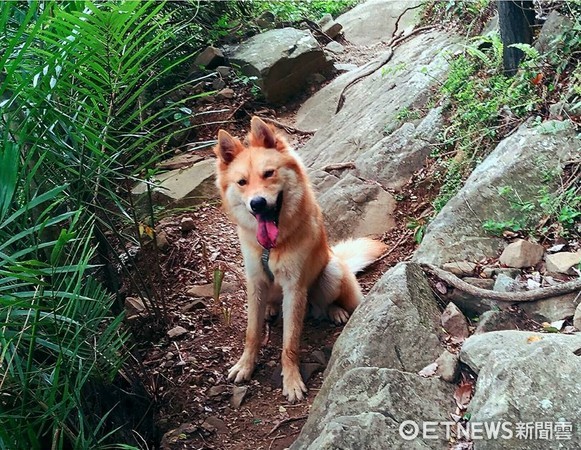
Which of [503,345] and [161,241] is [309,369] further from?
[161,241]

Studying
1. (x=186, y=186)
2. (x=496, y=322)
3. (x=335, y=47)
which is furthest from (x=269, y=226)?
(x=335, y=47)

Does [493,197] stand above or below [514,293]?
above

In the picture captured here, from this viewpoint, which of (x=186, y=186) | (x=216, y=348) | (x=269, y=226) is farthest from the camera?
(x=186, y=186)

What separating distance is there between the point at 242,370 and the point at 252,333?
0.25 metres

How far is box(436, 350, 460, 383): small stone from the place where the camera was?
2697 mm

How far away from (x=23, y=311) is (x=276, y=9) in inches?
329

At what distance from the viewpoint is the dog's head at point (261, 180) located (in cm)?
371

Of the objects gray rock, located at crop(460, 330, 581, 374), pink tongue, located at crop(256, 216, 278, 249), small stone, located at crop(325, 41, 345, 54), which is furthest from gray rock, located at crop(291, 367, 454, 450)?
small stone, located at crop(325, 41, 345, 54)

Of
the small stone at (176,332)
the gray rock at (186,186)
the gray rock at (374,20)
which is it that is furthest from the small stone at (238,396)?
the gray rock at (374,20)

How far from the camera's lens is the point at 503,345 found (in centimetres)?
253

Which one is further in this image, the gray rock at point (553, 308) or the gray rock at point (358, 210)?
the gray rock at point (358, 210)

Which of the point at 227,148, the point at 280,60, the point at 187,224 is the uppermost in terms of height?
the point at 227,148

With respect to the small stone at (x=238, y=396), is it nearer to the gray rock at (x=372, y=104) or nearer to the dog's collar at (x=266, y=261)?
the dog's collar at (x=266, y=261)

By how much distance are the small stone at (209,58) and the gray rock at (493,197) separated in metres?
5.35
